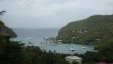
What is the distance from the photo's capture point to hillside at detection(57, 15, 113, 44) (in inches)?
4247

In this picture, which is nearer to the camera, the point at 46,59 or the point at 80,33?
the point at 46,59

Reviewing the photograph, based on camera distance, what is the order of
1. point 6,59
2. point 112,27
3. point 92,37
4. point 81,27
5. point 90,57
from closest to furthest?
1. point 6,59
2. point 90,57
3. point 112,27
4. point 92,37
5. point 81,27

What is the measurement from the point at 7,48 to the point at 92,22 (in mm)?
137484

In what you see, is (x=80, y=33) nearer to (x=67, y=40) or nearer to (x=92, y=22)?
(x=67, y=40)

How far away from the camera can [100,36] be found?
111875 mm

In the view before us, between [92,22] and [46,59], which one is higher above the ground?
→ [92,22]

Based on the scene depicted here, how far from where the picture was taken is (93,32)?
121m

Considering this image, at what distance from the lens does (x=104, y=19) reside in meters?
150

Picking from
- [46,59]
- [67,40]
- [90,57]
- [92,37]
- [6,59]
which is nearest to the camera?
[6,59]

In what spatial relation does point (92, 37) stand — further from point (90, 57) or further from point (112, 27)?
point (90, 57)

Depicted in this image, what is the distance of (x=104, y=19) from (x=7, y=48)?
455 ft

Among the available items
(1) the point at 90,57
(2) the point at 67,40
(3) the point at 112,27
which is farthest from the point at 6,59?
(2) the point at 67,40

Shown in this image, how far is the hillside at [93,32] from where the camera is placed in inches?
4247

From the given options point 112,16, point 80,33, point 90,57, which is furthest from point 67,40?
point 90,57
